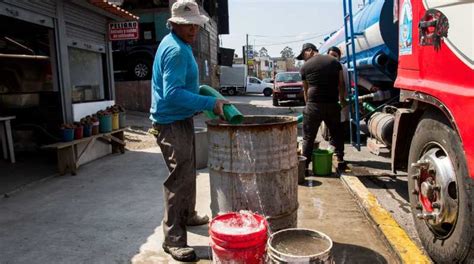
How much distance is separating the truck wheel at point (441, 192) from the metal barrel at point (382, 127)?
91.1 inches

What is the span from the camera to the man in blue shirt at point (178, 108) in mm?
3092

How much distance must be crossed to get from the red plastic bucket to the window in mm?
5658

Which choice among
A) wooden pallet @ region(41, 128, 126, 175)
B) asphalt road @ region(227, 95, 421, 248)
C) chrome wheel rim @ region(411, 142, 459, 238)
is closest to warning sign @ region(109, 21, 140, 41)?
wooden pallet @ region(41, 128, 126, 175)

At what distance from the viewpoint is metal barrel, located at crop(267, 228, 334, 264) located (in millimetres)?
2443

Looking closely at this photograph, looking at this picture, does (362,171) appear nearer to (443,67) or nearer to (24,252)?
(443,67)

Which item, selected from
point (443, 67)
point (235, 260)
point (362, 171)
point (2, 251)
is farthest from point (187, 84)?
point (362, 171)

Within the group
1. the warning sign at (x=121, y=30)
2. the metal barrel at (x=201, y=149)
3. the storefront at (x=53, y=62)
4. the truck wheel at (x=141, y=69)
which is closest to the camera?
the metal barrel at (x=201, y=149)

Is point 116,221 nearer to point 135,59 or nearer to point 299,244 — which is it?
point 299,244

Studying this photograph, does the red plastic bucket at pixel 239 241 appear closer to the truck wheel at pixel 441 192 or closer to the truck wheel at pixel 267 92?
the truck wheel at pixel 441 192

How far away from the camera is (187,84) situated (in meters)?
3.33

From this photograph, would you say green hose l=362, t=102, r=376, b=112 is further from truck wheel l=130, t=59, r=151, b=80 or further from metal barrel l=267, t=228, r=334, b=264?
truck wheel l=130, t=59, r=151, b=80

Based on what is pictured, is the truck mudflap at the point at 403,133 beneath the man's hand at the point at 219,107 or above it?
beneath

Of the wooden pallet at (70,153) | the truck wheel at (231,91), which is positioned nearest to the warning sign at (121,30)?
the wooden pallet at (70,153)

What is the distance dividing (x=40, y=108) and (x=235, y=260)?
633 centimetres
